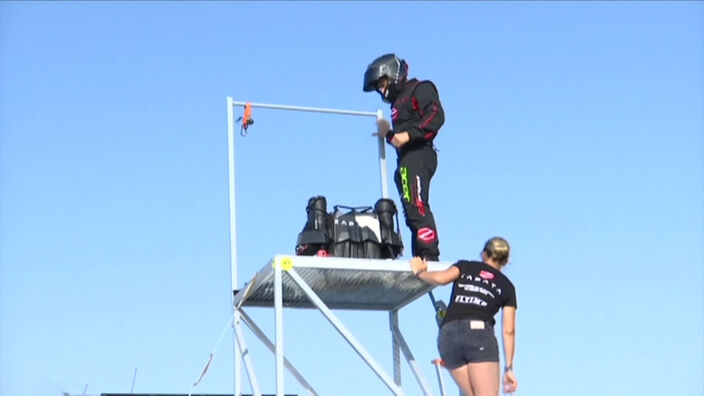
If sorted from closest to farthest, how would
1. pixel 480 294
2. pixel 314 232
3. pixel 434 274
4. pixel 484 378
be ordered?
pixel 484 378, pixel 480 294, pixel 434 274, pixel 314 232

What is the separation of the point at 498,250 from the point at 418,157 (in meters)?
1.75

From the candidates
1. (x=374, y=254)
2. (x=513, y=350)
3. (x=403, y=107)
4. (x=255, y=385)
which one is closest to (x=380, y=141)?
(x=403, y=107)

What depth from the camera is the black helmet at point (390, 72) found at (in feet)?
31.3

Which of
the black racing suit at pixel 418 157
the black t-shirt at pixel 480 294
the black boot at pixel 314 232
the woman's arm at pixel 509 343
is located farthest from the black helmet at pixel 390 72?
the woman's arm at pixel 509 343

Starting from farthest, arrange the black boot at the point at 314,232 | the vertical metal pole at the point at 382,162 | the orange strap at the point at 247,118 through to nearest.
A: 1. the vertical metal pole at the point at 382,162
2. the orange strap at the point at 247,118
3. the black boot at the point at 314,232

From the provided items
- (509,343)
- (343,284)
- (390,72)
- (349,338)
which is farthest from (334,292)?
(509,343)

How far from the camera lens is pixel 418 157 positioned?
9.31m

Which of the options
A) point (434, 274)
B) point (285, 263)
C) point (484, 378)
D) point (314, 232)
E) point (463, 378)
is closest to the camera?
point (484, 378)

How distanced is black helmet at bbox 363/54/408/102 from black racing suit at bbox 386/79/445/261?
91 mm

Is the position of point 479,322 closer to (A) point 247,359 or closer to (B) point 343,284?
(B) point 343,284

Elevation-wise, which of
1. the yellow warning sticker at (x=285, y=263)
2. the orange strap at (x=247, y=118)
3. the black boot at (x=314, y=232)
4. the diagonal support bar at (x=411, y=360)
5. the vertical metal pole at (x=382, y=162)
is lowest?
the diagonal support bar at (x=411, y=360)

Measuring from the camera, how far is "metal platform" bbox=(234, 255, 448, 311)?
342 inches

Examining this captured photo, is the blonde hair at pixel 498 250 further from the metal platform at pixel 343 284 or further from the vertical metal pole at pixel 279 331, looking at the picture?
the vertical metal pole at pixel 279 331

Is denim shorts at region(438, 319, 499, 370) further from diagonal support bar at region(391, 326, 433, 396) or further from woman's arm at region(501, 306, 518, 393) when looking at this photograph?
diagonal support bar at region(391, 326, 433, 396)
